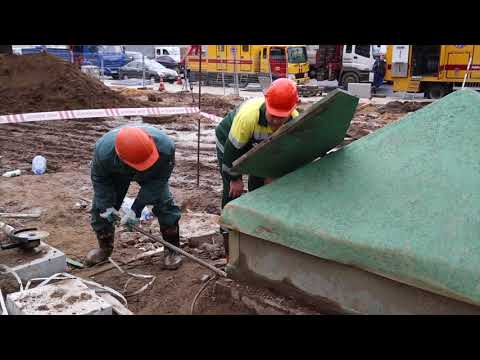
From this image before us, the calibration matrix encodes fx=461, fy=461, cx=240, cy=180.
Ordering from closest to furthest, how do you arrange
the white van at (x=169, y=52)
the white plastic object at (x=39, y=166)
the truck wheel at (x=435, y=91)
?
1. the white plastic object at (x=39, y=166)
2. the truck wheel at (x=435, y=91)
3. the white van at (x=169, y=52)

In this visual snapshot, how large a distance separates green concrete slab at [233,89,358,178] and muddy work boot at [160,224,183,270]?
1451mm

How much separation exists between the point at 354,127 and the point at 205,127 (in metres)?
3.58

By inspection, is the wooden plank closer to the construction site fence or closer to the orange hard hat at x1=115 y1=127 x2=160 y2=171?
the orange hard hat at x1=115 y1=127 x2=160 y2=171

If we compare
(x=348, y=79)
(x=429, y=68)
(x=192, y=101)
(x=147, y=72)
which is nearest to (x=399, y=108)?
(x=429, y=68)

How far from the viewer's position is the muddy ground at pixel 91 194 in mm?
3535

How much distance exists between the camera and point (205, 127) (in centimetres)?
1138

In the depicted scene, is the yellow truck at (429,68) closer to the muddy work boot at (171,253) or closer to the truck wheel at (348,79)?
the truck wheel at (348,79)

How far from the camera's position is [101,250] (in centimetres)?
Result: 415

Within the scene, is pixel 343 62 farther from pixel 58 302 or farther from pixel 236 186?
pixel 58 302

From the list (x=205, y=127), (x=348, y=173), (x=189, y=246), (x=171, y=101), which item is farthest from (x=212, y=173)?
(x=171, y=101)

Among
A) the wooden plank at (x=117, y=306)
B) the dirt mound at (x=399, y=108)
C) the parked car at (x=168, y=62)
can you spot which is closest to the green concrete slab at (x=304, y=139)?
the wooden plank at (x=117, y=306)

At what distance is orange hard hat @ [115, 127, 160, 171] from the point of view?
3375 mm

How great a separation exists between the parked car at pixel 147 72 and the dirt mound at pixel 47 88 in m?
10.6

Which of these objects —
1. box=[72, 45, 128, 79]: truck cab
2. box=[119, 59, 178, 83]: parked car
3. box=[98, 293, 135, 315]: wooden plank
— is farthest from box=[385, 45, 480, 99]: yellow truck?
box=[98, 293, 135, 315]: wooden plank
